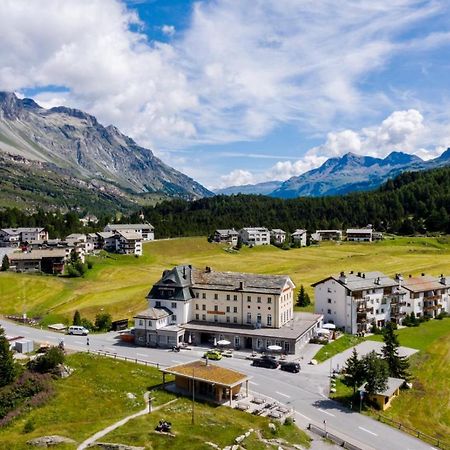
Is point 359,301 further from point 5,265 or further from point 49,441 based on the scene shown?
point 5,265

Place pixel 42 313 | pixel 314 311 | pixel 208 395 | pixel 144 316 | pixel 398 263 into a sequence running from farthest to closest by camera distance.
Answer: pixel 398 263, pixel 42 313, pixel 314 311, pixel 144 316, pixel 208 395

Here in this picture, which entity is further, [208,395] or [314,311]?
[314,311]

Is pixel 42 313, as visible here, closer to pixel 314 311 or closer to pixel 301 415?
pixel 314 311

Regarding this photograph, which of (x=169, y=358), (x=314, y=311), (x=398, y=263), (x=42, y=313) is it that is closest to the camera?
(x=169, y=358)

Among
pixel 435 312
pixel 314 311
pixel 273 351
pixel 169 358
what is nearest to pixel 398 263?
pixel 435 312

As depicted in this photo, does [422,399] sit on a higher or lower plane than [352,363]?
lower

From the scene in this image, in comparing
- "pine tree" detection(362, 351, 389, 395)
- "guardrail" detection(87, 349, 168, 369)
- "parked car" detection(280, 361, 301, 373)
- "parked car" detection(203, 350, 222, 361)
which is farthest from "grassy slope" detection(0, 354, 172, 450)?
"pine tree" detection(362, 351, 389, 395)
